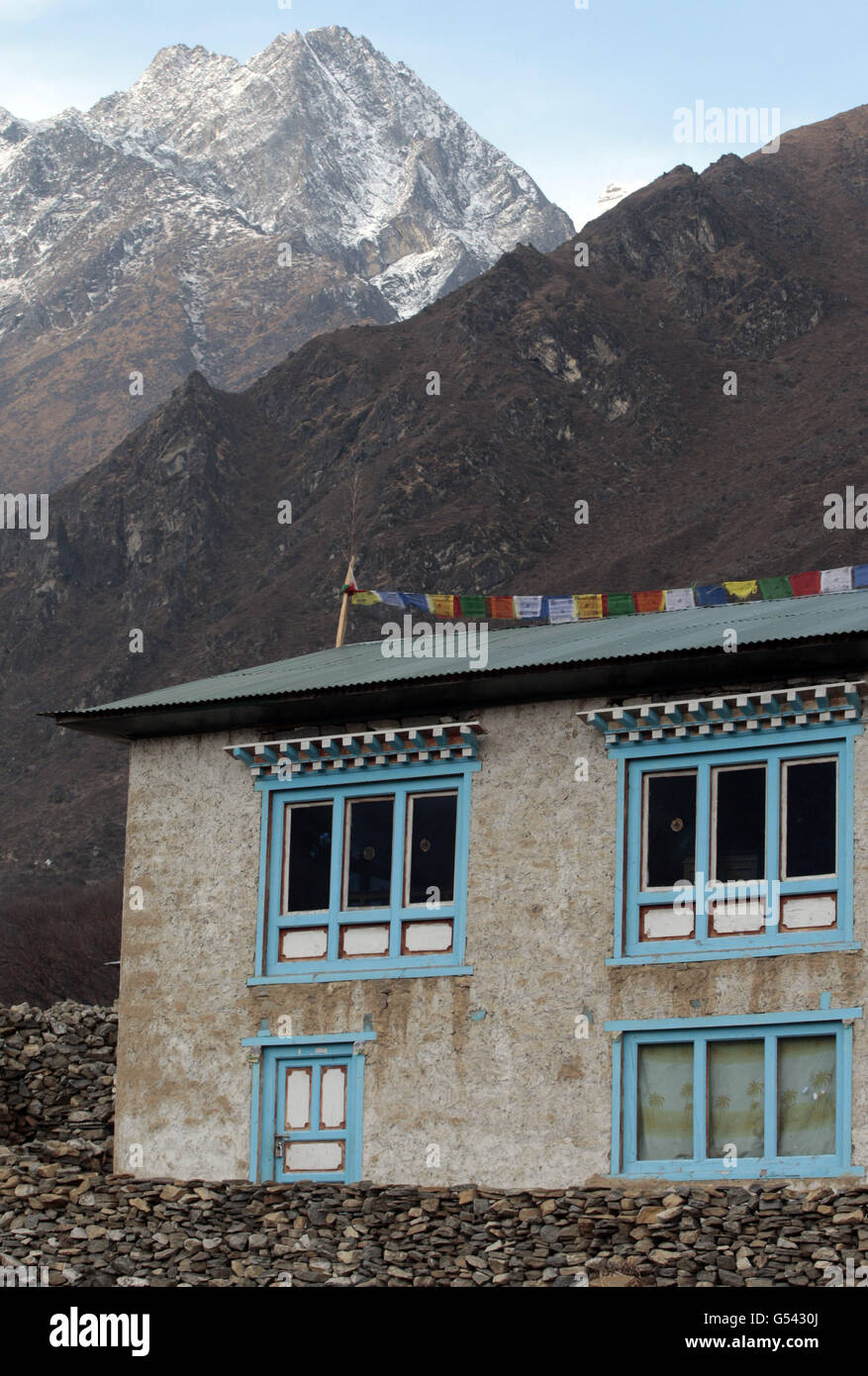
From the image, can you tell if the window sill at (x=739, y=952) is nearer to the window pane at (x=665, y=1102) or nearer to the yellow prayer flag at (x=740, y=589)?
the window pane at (x=665, y=1102)

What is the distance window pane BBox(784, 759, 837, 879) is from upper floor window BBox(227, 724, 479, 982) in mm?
4068

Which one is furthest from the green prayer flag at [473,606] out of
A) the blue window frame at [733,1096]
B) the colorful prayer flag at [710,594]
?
the blue window frame at [733,1096]

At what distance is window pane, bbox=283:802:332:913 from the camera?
84.5 feet

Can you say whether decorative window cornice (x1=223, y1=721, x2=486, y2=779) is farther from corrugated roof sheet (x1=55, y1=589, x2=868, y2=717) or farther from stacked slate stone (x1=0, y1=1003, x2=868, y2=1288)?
stacked slate stone (x1=0, y1=1003, x2=868, y2=1288)

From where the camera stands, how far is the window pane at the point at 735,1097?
22641mm

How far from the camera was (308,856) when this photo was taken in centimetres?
2597

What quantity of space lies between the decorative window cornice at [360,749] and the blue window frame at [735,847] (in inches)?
82.3

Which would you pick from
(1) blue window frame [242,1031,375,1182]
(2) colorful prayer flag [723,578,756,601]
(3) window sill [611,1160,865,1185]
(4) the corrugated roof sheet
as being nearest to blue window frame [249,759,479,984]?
(1) blue window frame [242,1031,375,1182]

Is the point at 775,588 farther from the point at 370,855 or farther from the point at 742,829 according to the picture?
the point at 370,855

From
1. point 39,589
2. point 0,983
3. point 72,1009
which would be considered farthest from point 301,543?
point 72,1009

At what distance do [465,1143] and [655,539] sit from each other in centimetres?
11071

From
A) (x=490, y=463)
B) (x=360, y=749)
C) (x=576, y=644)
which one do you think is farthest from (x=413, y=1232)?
(x=490, y=463)

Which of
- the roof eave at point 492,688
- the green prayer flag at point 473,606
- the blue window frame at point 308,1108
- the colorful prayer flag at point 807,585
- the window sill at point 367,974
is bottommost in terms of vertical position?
the blue window frame at point 308,1108
